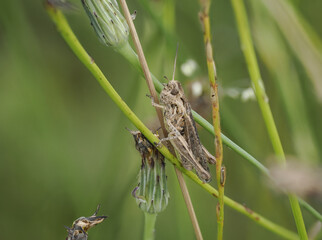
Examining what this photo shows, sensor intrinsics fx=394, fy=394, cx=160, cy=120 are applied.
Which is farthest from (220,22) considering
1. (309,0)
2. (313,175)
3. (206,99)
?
(313,175)

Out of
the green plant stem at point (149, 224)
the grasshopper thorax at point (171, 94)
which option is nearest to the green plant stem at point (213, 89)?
the green plant stem at point (149, 224)

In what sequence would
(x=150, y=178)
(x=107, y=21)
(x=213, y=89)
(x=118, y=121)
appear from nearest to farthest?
(x=213, y=89), (x=107, y=21), (x=150, y=178), (x=118, y=121)

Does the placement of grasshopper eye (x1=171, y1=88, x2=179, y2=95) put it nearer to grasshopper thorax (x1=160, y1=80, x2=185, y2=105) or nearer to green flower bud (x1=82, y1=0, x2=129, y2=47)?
grasshopper thorax (x1=160, y1=80, x2=185, y2=105)

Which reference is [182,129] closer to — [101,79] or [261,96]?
[261,96]

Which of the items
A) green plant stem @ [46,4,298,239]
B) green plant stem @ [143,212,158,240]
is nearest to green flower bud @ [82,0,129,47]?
green plant stem @ [46,4,298,239]

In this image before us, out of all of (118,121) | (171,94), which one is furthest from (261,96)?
(118,121)

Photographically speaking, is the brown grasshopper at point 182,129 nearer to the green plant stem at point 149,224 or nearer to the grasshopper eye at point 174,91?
the grasshopper eye at point 174,91

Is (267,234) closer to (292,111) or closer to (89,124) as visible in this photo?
(292,111)
